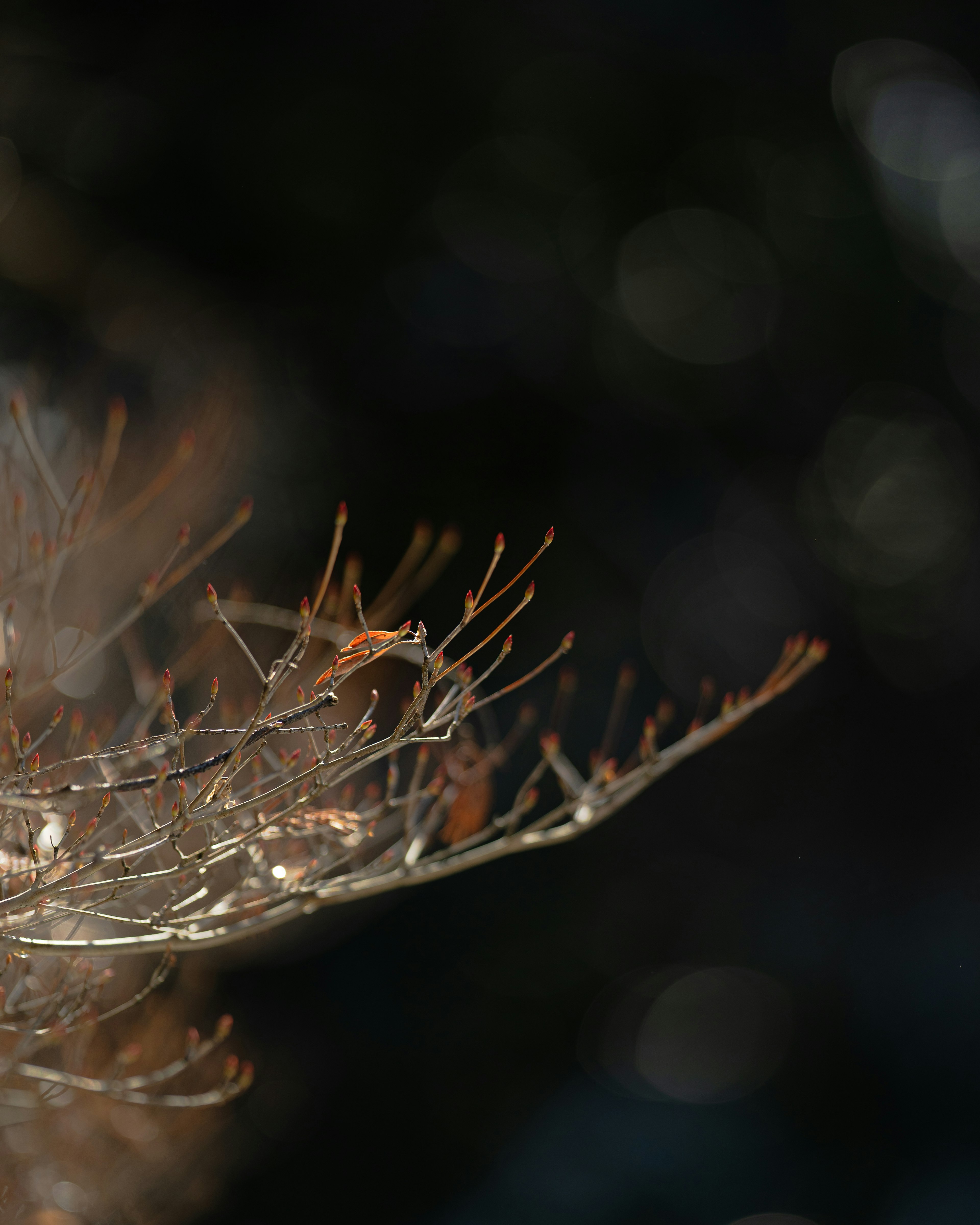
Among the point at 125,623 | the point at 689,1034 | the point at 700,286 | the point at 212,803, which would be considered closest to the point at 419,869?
the point at 212,803

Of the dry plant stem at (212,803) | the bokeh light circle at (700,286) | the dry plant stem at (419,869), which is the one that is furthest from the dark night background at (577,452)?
the dry plant stem at (419,869)

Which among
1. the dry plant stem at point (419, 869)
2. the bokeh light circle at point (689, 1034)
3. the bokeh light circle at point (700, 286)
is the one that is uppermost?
the bokeh light circle at point (700, 286)

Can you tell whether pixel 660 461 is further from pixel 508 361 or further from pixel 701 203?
pixel 701 203

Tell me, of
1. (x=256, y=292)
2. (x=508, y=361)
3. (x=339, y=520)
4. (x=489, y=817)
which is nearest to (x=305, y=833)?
(x=339, y=520)

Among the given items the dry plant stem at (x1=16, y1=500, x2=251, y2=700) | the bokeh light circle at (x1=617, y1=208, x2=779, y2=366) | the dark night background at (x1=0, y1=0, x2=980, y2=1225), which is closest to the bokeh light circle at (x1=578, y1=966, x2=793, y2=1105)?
the dark night background at (x1=0, y1=0, x2=980, y2=1225)

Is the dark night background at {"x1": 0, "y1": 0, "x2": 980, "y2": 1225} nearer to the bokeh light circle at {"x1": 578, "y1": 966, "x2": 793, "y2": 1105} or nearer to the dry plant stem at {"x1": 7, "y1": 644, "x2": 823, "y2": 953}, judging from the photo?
the bokeh light circle at {"x1": 578, "y1": 966, "x2": 793, "y2": 1105}

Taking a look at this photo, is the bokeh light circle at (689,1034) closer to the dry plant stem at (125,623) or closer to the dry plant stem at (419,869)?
the dry plant stem at (419,869)

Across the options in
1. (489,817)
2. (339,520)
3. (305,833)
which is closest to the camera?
(339,520)

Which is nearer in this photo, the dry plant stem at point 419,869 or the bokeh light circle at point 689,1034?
the dry plant stem at point 419,869
